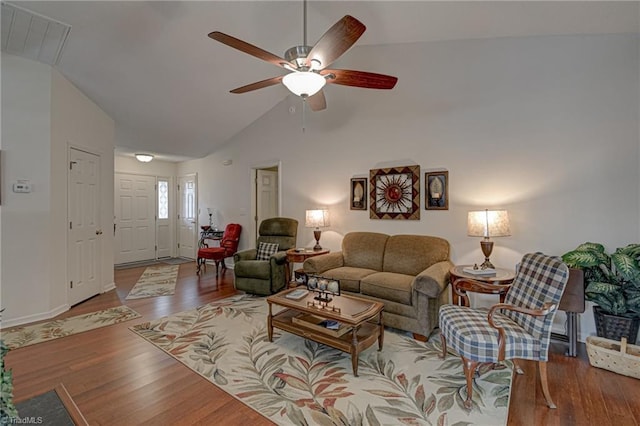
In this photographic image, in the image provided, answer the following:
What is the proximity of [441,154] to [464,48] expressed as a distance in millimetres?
1211

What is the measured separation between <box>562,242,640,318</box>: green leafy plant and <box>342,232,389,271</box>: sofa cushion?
1923 millimetres

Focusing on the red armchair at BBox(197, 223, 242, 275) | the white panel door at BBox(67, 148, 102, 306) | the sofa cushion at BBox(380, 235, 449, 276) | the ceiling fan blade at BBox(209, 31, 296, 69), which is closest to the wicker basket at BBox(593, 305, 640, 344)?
the sofa cushion at BBox(380, 235, 449, 276)

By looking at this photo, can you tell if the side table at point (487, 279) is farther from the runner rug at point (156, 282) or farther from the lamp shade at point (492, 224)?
the runner rug at point (156, 282)

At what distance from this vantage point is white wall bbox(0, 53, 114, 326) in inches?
129

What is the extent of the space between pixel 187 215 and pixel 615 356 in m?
7.78

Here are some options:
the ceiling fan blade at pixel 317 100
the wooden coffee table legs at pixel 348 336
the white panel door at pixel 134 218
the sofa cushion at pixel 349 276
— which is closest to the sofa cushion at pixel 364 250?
the sofa cushion at pixel 349 276

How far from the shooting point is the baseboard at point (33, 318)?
3.31m

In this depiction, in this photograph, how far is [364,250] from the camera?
4117 millimetres

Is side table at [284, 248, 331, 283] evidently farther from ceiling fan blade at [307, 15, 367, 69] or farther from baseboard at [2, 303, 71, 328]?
baseboard at [2, 303, 71, 328]

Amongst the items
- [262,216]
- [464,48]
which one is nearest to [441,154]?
[464,48]

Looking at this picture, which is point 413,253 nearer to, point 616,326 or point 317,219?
point 317,219

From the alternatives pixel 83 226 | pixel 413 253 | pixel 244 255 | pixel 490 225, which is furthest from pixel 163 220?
pixel 490 225

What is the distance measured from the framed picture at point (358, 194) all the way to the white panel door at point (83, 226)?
3.73 meters

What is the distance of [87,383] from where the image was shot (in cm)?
230
